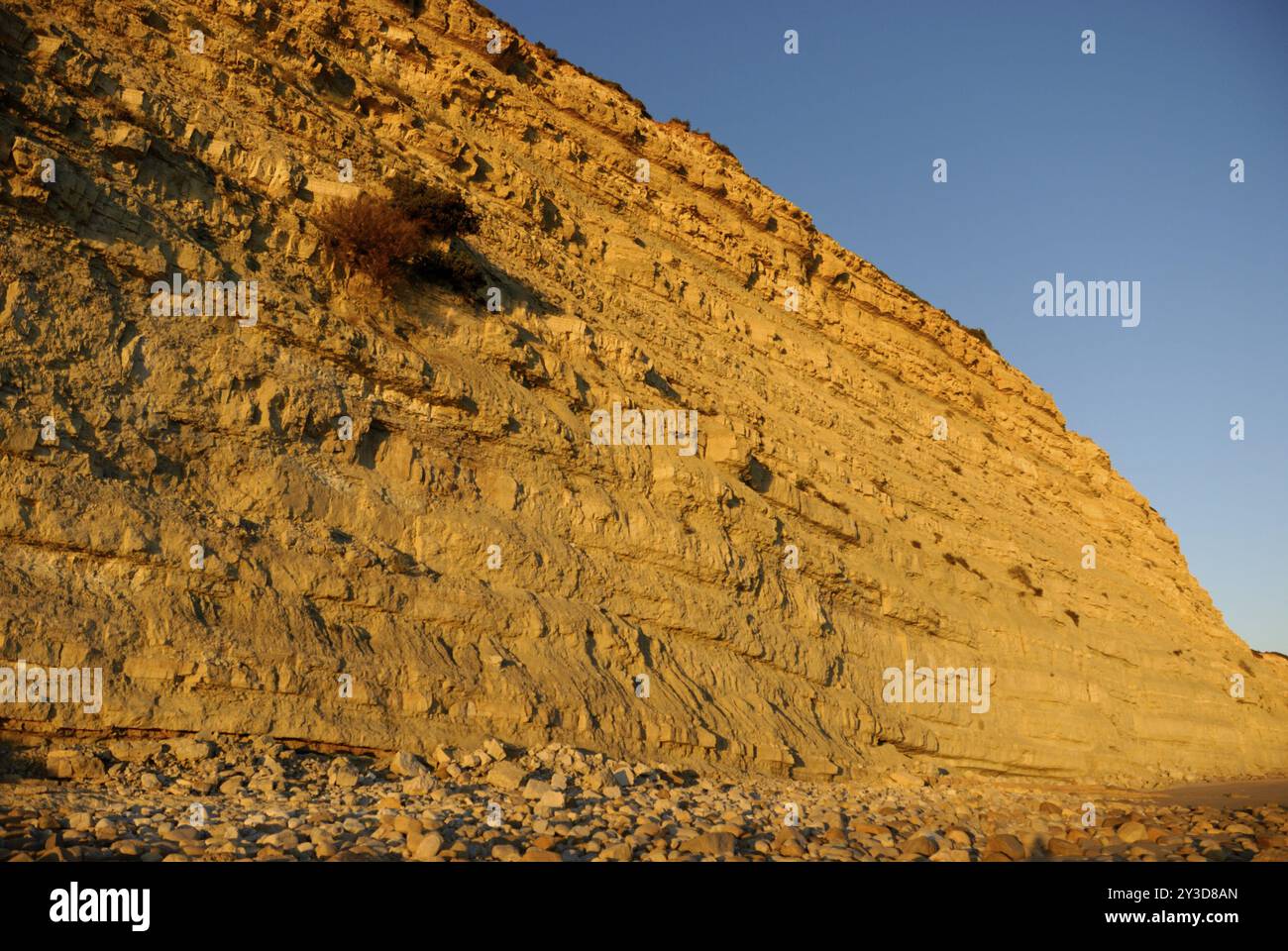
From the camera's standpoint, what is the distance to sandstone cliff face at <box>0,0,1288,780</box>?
31.3 ft

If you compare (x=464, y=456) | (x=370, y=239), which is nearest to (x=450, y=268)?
(x=370, y=239)

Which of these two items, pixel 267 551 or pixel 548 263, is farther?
pixel 548 263

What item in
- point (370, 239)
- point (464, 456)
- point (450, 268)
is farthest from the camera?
point (450, 268)

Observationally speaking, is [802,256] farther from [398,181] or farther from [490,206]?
[398,181]

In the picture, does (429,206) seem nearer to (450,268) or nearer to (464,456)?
(450,268)

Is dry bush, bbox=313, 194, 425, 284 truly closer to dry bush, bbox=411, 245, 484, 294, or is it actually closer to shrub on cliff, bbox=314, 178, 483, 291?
shrub on cliff, bbox=314, 178, 483, 291

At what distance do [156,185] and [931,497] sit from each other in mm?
17085

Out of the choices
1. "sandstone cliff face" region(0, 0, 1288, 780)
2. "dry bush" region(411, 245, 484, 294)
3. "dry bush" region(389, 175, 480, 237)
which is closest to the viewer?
"sandstone cliff face" region(0, 0, 1288, 780)

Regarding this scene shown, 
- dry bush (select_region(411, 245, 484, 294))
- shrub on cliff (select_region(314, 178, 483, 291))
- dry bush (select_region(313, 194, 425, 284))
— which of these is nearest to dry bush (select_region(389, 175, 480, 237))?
shrub on cliff (select_region(314, 178, 483, 291))

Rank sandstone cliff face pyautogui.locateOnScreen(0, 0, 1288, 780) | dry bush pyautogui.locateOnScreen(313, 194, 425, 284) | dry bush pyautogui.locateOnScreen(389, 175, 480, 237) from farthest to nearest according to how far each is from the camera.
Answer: dry bush pyautogui.locateOnScreen(389, 175, 480, 237) → dry bush pyautogui.locateOnScreen(313, 194, 425, 284) → sandstone cliff face pyautogui.locateOnScreen(0, 0, 1288, 780)

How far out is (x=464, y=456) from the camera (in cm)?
1308

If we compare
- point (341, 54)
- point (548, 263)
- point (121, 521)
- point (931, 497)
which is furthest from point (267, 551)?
point (931, 497)

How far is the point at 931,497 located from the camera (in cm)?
2275
